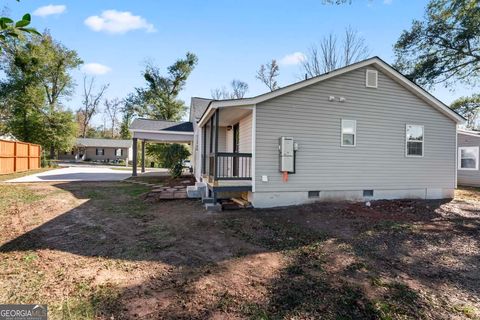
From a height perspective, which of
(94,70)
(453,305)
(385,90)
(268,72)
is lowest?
(453,305)

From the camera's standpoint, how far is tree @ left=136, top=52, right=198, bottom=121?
119ft

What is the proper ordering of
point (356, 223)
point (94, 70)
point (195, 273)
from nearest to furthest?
point (195, 273), point (356, 223), point (94, 70)

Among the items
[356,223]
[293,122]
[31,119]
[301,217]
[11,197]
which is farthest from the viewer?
[31,119]

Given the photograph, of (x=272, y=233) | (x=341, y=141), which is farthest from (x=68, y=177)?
(x=341, y=141)

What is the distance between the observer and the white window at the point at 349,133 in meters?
9.20

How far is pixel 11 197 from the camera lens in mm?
9422

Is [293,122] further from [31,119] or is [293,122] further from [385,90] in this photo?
[31,119]

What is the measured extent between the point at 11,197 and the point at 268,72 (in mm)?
27502

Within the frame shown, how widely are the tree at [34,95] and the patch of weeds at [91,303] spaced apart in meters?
31.0

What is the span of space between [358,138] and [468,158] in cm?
1093

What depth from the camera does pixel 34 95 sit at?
2850 centimetres

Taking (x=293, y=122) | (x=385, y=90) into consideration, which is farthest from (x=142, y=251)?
(x=385, y=90)

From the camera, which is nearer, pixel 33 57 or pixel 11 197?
pixel 11 197

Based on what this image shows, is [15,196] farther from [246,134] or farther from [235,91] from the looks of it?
[235,91]
